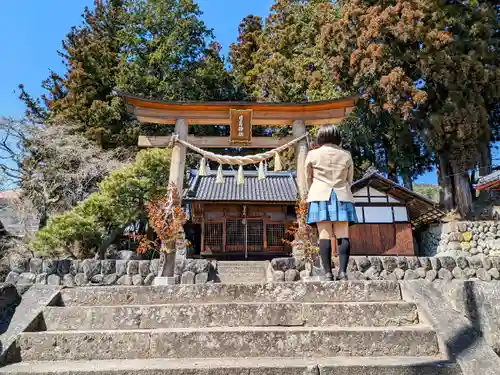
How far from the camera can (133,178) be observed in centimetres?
1227

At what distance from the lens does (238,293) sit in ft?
10.8

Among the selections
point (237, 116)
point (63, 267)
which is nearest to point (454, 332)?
point (237, 116)

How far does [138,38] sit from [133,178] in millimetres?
13190

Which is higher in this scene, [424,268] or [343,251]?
[343,251]

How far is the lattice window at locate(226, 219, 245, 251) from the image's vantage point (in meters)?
14.5

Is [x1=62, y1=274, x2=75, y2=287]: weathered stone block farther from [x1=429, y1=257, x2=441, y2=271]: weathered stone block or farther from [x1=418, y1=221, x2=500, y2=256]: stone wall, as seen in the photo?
[x1=418, y1=221, x2=500, y2=256]: stone wall

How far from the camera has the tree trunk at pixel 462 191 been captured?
15508 mm

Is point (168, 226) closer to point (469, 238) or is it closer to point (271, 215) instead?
point (271, 215)

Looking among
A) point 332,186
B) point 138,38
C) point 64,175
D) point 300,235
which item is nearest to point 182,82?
point 138,38

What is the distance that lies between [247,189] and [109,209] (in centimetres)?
655

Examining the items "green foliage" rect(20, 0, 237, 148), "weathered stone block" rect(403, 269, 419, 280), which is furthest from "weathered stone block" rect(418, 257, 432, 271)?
"green foliage" rect(20, 0, 237, 148)

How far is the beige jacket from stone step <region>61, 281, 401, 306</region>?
3.41 feet

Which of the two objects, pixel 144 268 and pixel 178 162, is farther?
pixel 144 268

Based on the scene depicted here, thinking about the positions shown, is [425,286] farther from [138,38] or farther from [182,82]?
[138,38]
